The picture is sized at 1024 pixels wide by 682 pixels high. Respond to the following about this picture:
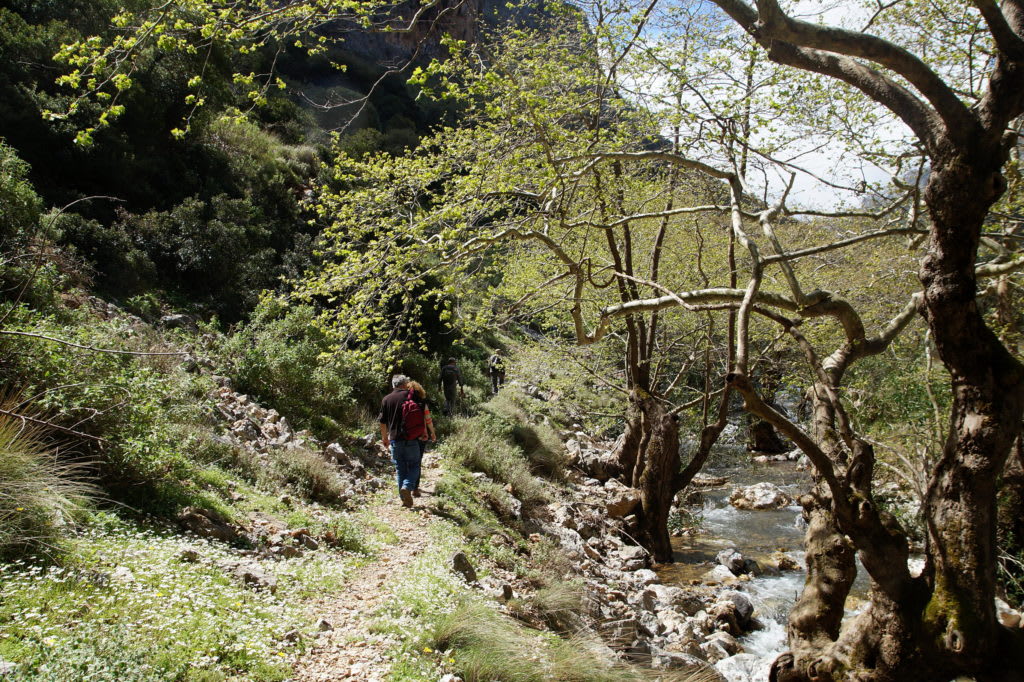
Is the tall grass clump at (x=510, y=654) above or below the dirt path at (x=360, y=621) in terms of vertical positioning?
above

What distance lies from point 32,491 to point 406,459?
4.23 metres

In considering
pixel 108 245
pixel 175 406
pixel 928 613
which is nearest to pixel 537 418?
pixel 108 245

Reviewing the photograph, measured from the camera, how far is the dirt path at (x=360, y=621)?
373 centimetres

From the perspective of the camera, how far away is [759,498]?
47.5ft

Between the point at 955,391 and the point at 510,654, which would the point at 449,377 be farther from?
the point at 955,391

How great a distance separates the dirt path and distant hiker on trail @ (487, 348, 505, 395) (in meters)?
10.1

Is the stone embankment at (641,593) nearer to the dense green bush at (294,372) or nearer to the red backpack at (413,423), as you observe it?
the red backpack at (413,423)

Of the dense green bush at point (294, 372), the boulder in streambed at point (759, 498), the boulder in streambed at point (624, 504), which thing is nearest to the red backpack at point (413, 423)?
the dense green bush at point (294, 372)

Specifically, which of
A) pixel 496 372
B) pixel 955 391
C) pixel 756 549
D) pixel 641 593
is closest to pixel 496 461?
pixel 641 593

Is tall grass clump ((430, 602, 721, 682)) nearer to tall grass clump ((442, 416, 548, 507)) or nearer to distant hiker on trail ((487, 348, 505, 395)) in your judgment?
tall grass clump ((442, 416, 548, 507))

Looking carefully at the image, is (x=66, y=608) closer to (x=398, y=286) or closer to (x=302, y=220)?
(x=398, y=286)

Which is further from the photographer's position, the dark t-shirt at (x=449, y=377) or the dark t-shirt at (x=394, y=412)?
the dark t-shirt at (x=449, y=377)

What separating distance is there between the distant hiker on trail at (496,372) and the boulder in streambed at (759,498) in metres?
6.69

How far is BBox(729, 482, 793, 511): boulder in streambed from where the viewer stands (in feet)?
46.6
